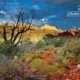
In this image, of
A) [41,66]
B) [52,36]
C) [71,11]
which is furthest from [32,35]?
[41,66]

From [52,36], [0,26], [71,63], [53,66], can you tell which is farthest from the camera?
[52,36]

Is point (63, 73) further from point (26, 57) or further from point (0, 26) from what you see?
point (0, 26)

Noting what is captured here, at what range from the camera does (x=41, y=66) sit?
1288 cm

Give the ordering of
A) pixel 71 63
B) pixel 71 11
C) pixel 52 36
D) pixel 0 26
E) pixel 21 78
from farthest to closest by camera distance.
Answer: pixel 52 36 < pixel 0 26 < pixel 71 11 < pixel 71 63 < pixel 21 78

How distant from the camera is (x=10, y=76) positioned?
11.9 metres

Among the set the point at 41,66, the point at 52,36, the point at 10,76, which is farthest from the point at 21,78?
the point at 52,36

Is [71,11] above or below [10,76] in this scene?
above

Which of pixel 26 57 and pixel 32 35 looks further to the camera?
pixel 32 35

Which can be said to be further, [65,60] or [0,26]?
[0,26]

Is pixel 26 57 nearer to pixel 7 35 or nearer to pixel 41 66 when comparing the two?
pixel 41 66

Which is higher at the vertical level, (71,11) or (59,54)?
(71,11)

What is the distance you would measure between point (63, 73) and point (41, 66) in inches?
34.6

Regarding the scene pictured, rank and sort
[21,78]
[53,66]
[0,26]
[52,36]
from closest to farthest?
[21,78], [53,66], [0,26], [52,36]

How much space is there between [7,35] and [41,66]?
44.6 ft
